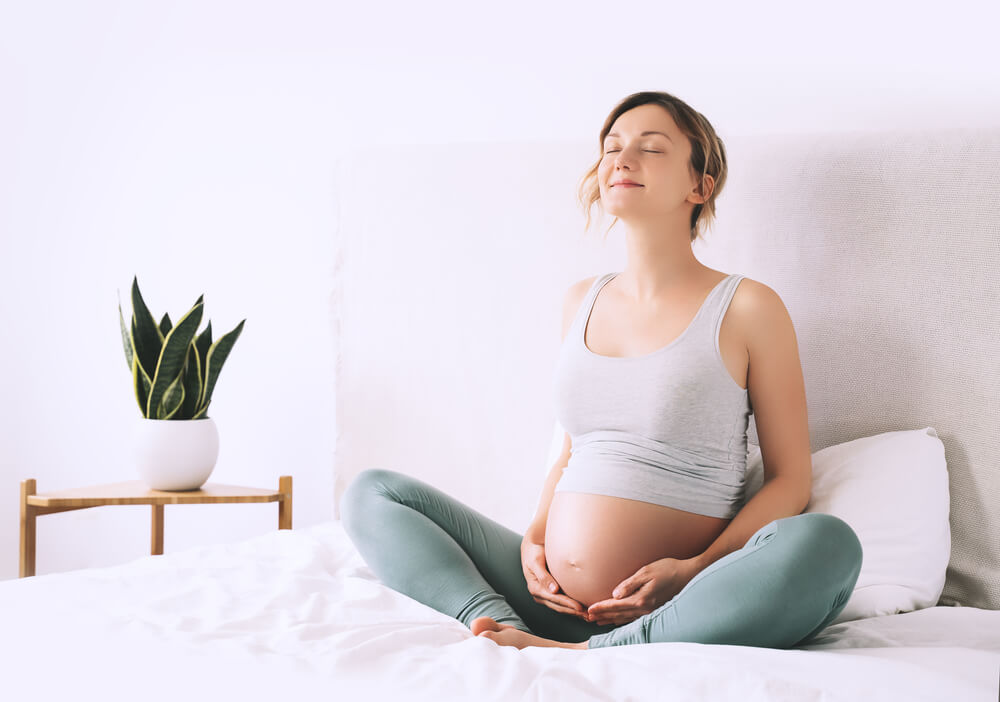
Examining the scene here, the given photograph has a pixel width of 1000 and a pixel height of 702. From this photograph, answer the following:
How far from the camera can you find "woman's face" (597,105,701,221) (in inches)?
53.9

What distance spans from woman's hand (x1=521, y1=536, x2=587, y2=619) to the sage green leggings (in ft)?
0.11

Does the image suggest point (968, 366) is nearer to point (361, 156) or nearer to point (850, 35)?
point (850, 35)

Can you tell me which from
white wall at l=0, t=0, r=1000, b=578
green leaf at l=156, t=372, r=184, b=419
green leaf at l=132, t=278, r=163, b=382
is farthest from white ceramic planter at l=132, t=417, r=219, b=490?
white wall at l=0, t=0, r=1000, b=578

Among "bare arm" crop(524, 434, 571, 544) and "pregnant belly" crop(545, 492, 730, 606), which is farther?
"bare arm" crop(524, 434, 571, 544)

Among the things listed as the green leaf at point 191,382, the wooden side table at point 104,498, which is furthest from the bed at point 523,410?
the green leaf at point 191,382

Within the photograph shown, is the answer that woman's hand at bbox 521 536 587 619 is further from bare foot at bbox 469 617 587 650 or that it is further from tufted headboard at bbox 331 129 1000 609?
tufted headboard at bbox 331 129 1000 609

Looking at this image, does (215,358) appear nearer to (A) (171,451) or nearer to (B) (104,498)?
(A) (171,451)

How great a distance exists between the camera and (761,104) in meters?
1.88

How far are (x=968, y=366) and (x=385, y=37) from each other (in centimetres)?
163

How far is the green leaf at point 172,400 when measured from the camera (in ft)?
6.42

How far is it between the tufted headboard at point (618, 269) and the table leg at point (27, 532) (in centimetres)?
70

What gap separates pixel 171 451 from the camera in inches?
76.1

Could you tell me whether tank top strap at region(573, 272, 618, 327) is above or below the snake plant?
above

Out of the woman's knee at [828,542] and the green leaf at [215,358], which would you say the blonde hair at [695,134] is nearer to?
the woman's knee at [828,542]
